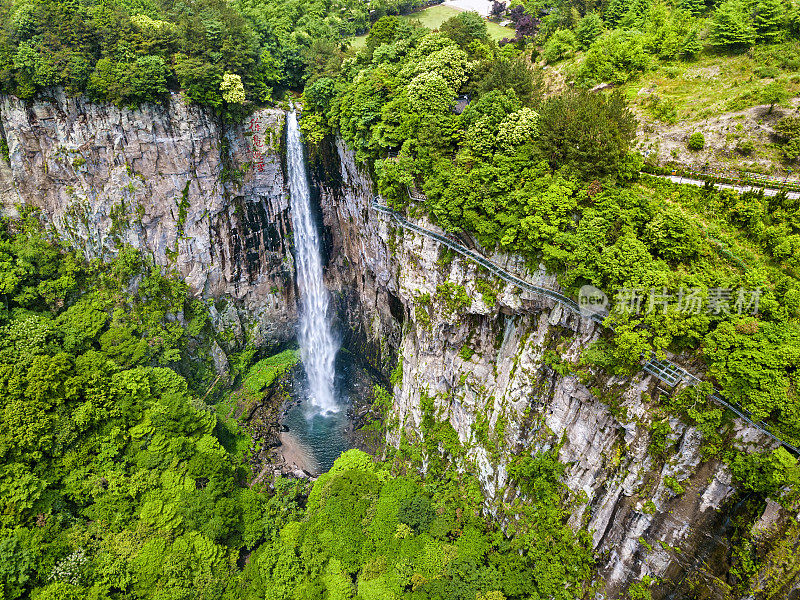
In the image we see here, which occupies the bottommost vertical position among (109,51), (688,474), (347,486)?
(347,486)

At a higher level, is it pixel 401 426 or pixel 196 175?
pixel 196 175

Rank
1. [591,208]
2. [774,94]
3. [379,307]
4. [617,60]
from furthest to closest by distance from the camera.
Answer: [379,307] < [617,60] < [774,94] < [591,208]

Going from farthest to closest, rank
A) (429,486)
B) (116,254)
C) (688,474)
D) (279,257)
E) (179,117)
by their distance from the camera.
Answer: (279,257) < (116,254) < (179,117) < (429,486) < (688,474)

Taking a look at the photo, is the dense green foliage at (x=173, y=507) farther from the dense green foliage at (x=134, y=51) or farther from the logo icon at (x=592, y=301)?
the dense green foliage at (x=134, y=51)

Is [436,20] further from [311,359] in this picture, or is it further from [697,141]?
[311,359]

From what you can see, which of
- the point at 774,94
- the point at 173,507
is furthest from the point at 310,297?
the point at 774,94

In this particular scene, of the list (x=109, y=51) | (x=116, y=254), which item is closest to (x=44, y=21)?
(x=109, y=51)

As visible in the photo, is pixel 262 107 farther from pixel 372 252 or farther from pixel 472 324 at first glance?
pixel 472 324
